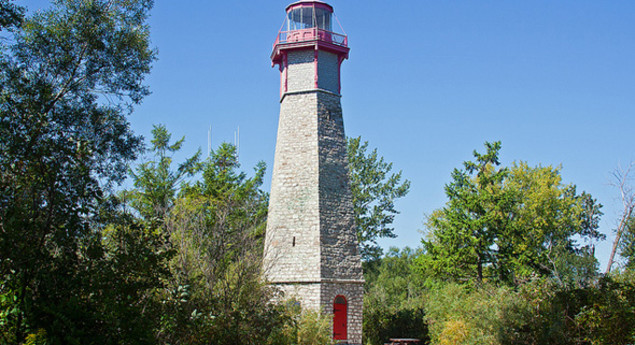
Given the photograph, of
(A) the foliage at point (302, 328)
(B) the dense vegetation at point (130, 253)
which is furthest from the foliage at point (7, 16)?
(A) the foliage at point (302, 328)

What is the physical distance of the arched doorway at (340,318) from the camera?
1928cm

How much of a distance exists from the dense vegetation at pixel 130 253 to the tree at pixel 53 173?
3cm

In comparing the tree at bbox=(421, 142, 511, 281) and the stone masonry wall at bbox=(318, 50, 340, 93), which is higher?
the stone masonry wall at bbox=(318, 50, 340, 93)

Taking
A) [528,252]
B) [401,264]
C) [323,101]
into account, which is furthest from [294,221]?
[401,264]

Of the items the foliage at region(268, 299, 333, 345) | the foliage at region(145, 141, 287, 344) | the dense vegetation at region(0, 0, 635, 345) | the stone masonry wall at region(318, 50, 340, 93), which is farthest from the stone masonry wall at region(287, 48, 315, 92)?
the foliage at region(268, 299, 333, 345)

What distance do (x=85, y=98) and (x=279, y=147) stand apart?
34.7 ft

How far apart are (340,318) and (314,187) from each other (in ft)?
16.6

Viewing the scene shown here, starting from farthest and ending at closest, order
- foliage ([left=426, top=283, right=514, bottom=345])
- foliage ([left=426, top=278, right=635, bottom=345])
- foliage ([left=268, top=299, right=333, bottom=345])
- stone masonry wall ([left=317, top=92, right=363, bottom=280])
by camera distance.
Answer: stone masonry wall ([left=317, top=92, right=363, bottom=280]) < foliage ([left=426, top=283, right=514, bottom=345]) < foliage ([left=426, top=278, right=635, bottom=345]) < foliage ([left=268, top=299, right=333, bottom=345])

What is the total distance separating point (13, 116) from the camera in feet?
28.0

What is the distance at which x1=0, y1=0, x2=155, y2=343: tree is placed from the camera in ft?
23.8

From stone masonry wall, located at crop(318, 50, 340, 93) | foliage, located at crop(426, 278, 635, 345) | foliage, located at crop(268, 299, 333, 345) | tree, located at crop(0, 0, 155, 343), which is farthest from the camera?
stone masonry wall, located at crop(318, 50, 340, 93)

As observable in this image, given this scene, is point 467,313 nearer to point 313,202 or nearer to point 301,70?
point 313,202

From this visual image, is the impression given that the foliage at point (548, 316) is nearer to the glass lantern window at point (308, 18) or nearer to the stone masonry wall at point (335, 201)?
the stone masonry wall at point (335, 201)

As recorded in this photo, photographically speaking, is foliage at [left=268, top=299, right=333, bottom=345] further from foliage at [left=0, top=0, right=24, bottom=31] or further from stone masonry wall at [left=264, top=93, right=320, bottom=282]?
foliage at [left=0, top=0, right=24, bottom=31]
